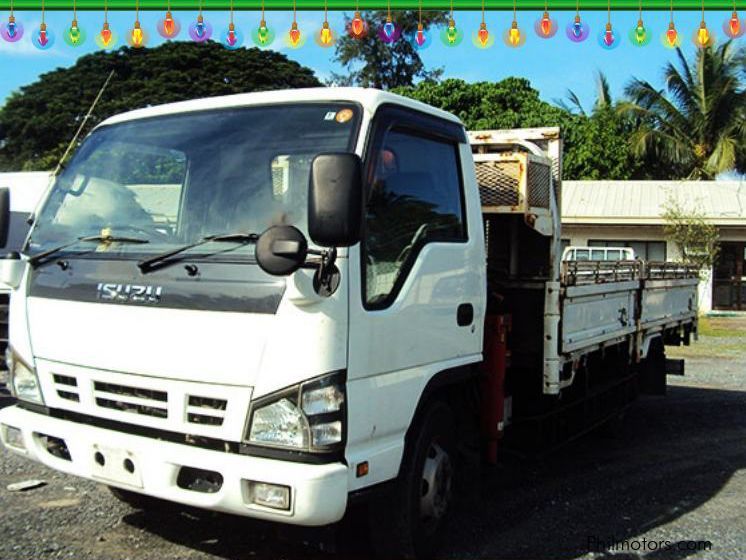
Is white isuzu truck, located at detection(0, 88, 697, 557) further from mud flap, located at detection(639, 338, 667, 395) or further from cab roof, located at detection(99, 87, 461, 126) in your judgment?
mud flap, located at detection(639, 338, 667, 395)

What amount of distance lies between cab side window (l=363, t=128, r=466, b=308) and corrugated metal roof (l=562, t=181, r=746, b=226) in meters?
→ 20.4

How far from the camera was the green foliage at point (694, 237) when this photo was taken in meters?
22.5

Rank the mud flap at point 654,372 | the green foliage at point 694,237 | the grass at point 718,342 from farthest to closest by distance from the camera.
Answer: the green foliage at point 694,237, the grass at point 718,342, the mud flap at point 654,372

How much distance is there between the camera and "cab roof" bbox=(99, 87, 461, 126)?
374 centimetres

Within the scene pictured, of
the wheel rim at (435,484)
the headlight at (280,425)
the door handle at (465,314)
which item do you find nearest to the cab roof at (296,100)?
the door handle at (465,314)

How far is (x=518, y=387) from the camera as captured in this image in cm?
546

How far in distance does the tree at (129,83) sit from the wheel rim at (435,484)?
1362 inches

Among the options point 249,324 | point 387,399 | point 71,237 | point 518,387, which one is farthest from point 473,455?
point 71,237

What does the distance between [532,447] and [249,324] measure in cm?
302

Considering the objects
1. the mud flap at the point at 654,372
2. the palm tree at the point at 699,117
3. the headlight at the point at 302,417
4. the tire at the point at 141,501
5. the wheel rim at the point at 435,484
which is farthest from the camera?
the palm tree at the point at 699,117

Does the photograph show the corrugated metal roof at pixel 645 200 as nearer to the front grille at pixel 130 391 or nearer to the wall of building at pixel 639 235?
the wall of building at pixel 639 235

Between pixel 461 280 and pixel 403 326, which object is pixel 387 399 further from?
pixel 461 280

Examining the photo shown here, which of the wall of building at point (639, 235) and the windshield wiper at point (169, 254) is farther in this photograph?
the wall of building at point (639, 235)

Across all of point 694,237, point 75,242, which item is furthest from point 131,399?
point 694,237
